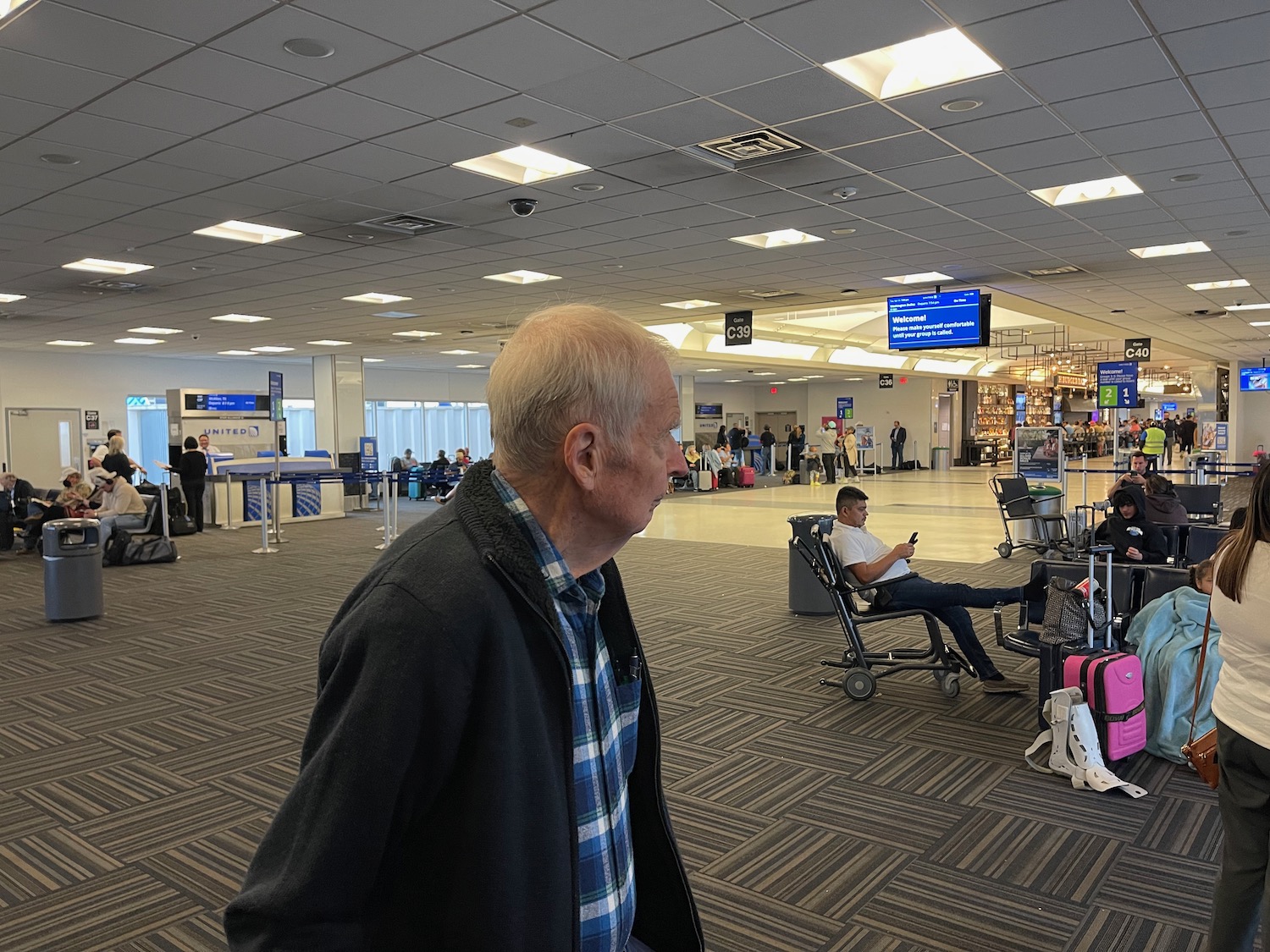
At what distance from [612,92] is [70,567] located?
574 centimetres

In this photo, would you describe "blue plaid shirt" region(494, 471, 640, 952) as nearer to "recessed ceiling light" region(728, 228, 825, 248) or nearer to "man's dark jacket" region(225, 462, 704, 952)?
"man's dark jacket" region(225, 462, 704, 952)

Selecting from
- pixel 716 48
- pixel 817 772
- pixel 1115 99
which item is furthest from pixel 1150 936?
pixel 1115 99

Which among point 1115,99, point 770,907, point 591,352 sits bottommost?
point 770,907

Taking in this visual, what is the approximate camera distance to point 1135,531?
7.15m

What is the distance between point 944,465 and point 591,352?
31694 millimetres

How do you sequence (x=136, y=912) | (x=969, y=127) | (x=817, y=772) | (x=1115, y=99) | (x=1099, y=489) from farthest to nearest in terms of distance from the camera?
(x=1099, y=489) → (x=969, y=127) → (x=1115, y=99) → (x=817, y=772) → (x=136, y=912)

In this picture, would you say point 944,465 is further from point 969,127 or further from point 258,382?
point 969,127

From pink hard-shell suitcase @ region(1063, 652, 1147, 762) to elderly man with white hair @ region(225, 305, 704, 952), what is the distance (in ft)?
11.2

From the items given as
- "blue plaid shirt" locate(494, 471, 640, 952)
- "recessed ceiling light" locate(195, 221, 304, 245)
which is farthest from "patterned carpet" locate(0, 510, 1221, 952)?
"recessed ceiling light" locate(195, 221, 304, 245)

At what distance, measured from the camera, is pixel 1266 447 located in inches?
1017

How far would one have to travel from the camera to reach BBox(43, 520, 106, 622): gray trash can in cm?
732

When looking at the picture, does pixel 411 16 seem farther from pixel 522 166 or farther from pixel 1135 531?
pixel 1135 531

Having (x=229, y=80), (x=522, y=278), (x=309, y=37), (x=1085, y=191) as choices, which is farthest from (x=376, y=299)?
(x=1085, y=191)

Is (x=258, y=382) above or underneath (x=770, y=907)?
above
